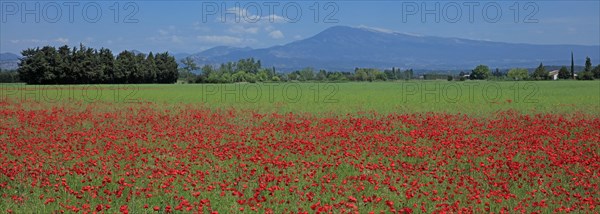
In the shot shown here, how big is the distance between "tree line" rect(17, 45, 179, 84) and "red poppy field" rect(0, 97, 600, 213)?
8235 cm

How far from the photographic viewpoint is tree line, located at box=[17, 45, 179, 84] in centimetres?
9244

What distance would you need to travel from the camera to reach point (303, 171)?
10203 mm

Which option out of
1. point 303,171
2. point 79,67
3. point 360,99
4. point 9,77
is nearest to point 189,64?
point 9,77

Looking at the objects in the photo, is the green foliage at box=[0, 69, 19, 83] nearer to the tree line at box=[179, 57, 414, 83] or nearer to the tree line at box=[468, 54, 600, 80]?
the tree line at box=[179, 57, 414, 83]

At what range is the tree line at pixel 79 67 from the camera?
92.4 metres

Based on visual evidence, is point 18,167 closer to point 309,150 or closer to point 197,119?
point 309,150

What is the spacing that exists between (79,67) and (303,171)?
93078 millimetres

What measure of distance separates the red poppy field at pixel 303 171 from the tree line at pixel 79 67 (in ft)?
270

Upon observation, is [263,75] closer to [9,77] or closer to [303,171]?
[9,77]

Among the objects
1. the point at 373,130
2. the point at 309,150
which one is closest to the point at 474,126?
the point at 373,130

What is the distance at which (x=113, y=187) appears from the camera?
9.18 m

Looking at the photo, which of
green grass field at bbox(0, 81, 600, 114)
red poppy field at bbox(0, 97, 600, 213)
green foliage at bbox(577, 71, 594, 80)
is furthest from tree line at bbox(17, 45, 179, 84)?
green foliage at bbox(577, 71, 594, 80)

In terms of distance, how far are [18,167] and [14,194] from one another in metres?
1.36

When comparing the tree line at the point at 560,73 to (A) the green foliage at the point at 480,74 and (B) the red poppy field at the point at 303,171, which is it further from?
(B) the red poppy field at the point at 303,171
